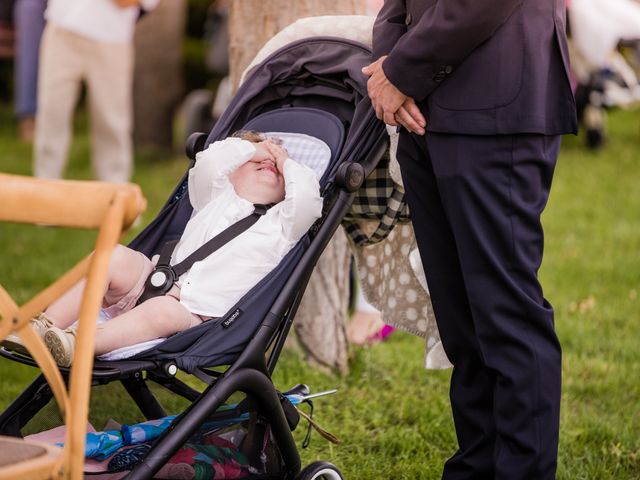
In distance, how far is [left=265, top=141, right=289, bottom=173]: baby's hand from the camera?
3.19m

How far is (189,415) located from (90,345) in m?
0.61

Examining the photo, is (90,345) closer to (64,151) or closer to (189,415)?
(189,415)

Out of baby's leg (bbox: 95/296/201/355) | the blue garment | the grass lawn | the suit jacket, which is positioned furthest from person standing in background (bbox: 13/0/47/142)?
the suit jacket

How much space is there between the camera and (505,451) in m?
2.75

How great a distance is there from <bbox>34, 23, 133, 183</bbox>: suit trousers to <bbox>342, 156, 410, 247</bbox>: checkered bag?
389 centimetres

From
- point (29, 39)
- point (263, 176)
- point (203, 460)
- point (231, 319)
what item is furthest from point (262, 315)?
point (29, 39)

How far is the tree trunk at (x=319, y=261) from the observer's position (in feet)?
13.1

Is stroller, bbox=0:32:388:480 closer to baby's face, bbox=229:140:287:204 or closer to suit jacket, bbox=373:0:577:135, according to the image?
baby's face, bbox=229:140:287:204

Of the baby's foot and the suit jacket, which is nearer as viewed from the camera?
the suit jacket

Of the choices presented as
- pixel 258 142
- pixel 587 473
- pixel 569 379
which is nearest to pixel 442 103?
pixel 258 142

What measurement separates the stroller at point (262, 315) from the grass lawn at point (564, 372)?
0.62m

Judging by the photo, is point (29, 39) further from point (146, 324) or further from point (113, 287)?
point (146, 324)

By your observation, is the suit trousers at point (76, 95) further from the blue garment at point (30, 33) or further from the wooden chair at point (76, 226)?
the wooden chair at point (76, 226)

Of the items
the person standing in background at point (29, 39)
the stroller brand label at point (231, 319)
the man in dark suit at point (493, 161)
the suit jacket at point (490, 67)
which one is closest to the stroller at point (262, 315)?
the stroller brand label at point (231, 319)
